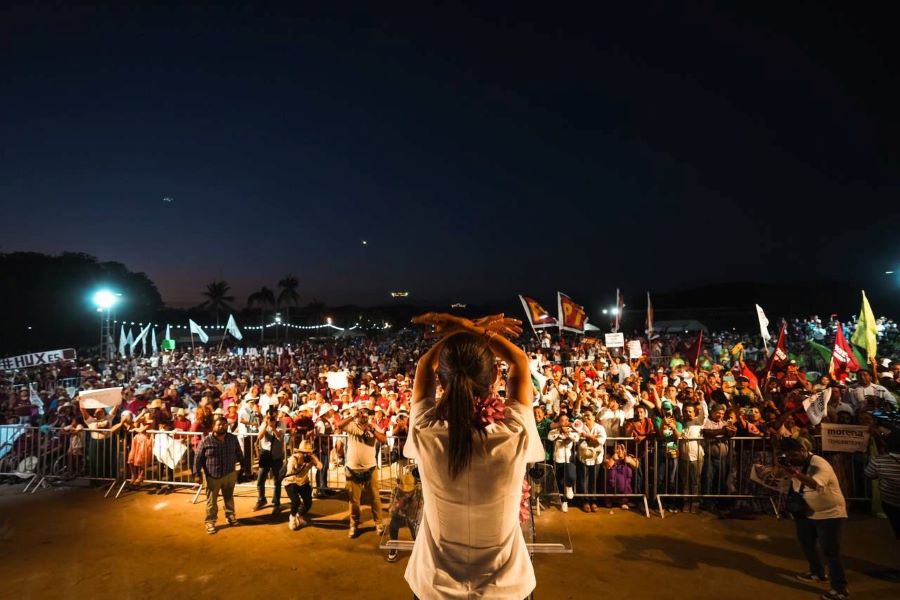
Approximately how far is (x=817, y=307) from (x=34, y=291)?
288ft

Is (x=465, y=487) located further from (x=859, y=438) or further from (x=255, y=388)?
(x=255, y=388)

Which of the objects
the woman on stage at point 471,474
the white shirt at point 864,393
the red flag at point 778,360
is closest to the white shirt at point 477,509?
the woman on stage at point 471,474

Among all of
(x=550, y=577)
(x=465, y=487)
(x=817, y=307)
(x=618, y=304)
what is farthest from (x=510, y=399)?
(x=817, y=307)

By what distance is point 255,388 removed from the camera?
12.3 meters

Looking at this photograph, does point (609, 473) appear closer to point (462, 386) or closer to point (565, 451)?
point (565, 451)

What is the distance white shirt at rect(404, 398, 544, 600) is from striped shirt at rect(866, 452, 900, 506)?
5.45 meters

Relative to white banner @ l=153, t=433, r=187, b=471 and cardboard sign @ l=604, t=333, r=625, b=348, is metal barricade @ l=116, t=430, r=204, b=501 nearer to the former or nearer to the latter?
white banner @ l=153, t=433, r=187, b=471

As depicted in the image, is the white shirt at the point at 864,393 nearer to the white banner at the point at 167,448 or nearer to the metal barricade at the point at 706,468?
the metal barricade at the point at 706,468

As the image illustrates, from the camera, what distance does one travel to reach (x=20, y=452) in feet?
31.1

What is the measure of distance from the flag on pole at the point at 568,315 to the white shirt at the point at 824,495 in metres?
9.56

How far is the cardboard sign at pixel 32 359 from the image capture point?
1482cm

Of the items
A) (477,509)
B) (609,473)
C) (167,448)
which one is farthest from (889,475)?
(167,448)

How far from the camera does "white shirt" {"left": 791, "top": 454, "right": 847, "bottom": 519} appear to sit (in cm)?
490

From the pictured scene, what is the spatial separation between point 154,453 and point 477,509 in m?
9.16
